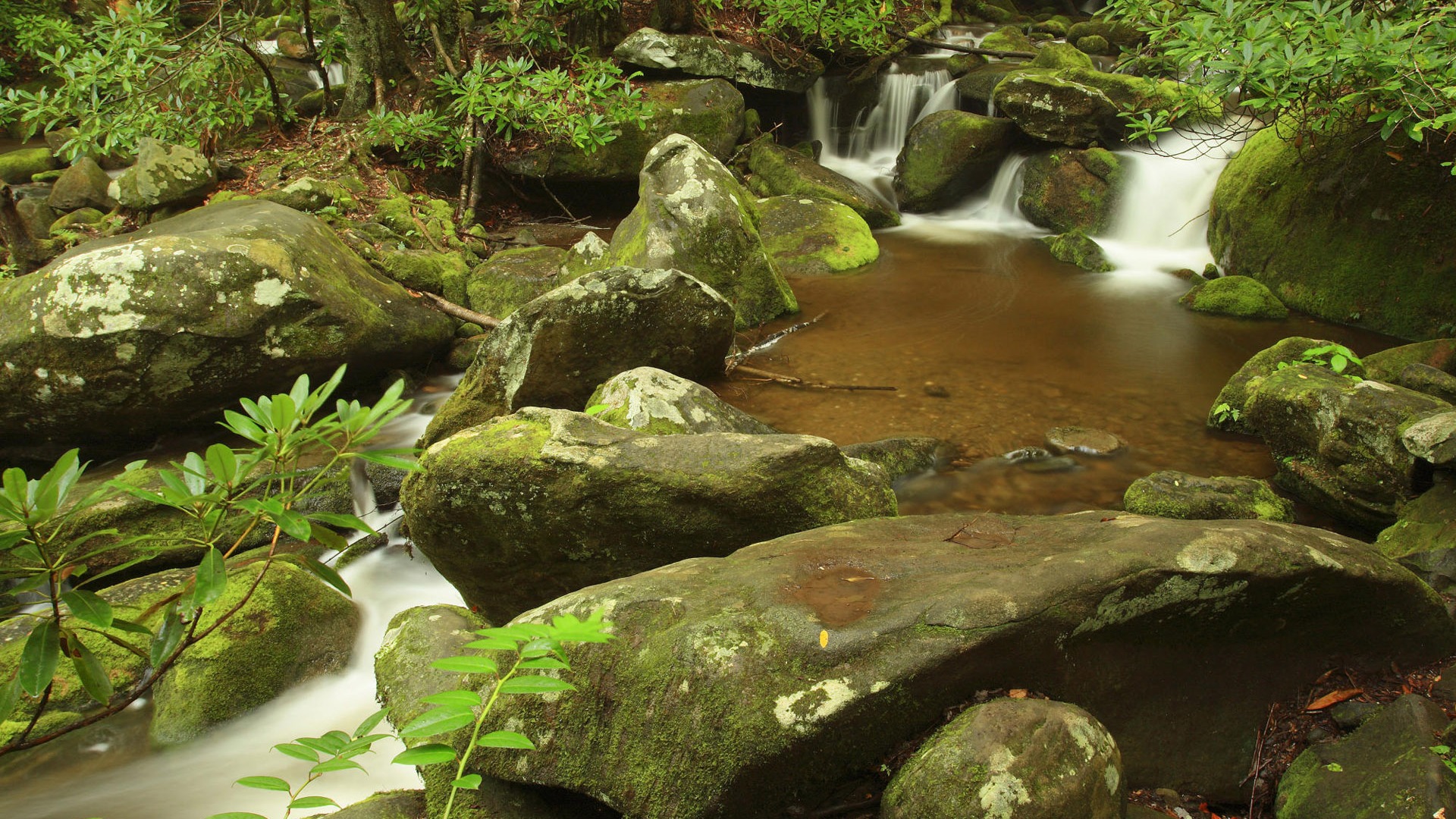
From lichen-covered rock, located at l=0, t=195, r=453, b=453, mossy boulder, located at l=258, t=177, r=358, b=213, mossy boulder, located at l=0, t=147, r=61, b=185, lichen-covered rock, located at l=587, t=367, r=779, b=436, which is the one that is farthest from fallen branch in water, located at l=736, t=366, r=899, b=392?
mossy boulder, located at l=0, t=147, r=61, b=185

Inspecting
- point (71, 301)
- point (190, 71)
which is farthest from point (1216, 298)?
point (190, 71)

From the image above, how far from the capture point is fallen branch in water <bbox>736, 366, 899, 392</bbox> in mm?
6484

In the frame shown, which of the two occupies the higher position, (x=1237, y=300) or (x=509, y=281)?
(x=509, y=281)

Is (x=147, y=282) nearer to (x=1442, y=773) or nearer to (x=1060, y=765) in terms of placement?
(x=1060, y=765)

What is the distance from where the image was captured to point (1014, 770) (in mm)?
1924

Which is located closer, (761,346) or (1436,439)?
(1436,439)

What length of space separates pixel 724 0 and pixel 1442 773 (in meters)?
13.2

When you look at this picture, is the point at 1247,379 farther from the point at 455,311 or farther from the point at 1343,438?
the point at 455,311

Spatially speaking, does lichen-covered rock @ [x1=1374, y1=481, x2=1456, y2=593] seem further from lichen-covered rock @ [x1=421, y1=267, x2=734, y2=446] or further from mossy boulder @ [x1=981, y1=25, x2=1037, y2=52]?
mossy boulder @ [x1=981, y1=25, x2=1037, y2=52]

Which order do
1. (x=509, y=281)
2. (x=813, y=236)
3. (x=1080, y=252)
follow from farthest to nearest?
(x=813, y=236) < (x=1080, y=252) < (x=509, y=281)

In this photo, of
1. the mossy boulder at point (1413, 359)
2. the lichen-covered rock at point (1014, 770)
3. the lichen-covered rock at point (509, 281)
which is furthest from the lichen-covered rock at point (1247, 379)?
the lichen-covered rock at point (509, 281)

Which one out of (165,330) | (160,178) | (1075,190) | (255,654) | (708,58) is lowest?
(255,654)

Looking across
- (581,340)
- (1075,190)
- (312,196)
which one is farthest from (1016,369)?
(312,196)

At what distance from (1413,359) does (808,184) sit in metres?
7.00
